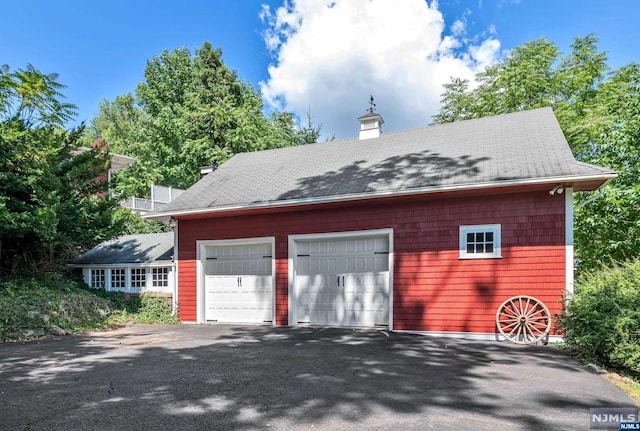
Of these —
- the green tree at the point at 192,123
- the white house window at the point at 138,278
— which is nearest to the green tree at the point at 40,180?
the white house window at the point at 138,278

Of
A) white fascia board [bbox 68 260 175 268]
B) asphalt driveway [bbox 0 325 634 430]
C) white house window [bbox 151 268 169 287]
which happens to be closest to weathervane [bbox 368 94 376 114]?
white fascia board [bbox 68 260 175 268]

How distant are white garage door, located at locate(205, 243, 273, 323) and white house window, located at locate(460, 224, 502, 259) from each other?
182 inches

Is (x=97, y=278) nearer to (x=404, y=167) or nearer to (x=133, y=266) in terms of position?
(x=133, y=266)

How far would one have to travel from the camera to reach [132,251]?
13.2 metres

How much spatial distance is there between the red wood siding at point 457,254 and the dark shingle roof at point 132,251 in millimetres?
5301

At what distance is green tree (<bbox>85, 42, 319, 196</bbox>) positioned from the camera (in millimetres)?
22656

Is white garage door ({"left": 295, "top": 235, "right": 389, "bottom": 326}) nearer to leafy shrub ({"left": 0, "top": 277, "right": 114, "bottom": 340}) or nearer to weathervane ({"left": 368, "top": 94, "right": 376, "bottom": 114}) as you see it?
weathervane ({"left": 368, "top": 94, "right": 376, "bottom": 114})

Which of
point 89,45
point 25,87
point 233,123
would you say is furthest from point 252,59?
point 25,87

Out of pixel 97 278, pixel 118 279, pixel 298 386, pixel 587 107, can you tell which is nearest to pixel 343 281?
pixel 298 386

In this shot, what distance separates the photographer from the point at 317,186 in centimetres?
974

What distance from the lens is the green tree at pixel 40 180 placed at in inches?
380

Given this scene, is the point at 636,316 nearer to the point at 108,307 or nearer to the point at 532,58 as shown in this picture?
the point at 108,307

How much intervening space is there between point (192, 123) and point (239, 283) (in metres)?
14.9

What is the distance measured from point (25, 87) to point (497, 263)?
454 inches
